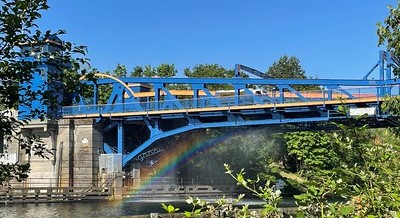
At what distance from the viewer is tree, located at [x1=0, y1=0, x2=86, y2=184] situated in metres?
4.52

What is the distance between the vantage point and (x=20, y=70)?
15.3ft

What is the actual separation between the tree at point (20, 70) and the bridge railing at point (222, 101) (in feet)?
83.3

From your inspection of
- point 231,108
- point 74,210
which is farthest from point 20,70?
point 231,108

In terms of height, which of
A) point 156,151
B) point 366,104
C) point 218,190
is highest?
point 366,104

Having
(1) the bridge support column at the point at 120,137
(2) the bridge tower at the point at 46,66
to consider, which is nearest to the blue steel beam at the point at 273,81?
(1) the bridge support column at the point at 120,137

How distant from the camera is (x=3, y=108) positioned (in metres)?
4.71

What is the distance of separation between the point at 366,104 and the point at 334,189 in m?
29.9

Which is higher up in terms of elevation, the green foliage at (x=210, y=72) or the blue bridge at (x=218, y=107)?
the green foliage at (x=210, y=72)

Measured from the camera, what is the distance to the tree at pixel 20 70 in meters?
4.52

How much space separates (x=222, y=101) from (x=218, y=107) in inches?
35.3

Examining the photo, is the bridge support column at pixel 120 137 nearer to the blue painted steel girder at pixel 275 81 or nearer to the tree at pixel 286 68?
the blue painted steel girder at pixel 275 81

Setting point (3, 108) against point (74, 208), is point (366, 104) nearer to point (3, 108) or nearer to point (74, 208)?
point (74, 208)

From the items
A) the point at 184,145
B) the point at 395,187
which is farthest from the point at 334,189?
the point at 184,145

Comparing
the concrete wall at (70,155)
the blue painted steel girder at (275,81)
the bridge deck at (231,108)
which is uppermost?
the blue painted steel girder at (275,81)
